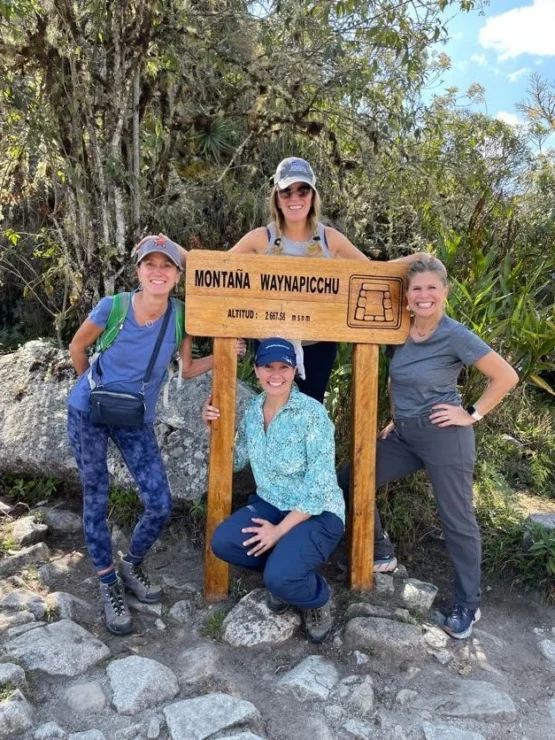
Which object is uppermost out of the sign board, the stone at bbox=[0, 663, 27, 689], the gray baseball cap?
the gray baseball cap

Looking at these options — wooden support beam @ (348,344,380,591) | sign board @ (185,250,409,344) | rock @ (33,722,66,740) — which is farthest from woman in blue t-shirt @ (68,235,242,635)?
wooden support beam @ (348,344,380,591)

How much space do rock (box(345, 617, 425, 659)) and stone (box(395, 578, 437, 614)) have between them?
305 millimetres

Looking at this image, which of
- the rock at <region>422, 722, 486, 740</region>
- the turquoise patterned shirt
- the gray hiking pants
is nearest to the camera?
the rock at <region>422, 722, 486, 740</region>

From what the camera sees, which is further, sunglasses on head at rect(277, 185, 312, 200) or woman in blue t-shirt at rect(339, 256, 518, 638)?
sunglasses on head at rect(277, 185, 312, 200)

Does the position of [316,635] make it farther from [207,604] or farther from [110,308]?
→ [110,308]

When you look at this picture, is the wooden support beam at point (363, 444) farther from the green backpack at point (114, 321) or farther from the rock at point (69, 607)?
the rock at point (69, 607)

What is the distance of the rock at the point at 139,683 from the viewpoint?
98.1 inches

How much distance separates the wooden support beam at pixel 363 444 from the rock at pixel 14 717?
1.78 m

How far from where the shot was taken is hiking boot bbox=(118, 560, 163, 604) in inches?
131

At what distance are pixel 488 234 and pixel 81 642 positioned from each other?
4.81 meters

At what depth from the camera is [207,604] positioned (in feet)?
10.9

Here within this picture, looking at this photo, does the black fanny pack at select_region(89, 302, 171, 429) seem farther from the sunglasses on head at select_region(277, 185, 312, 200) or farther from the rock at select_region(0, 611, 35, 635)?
the sunglasses on head at select_region(277, 185, 312, 200)

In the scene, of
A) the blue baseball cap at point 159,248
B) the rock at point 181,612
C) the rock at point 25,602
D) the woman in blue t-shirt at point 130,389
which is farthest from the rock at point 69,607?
the blue baseball cap at point 159,248

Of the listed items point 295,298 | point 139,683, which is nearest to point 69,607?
point 139,683
